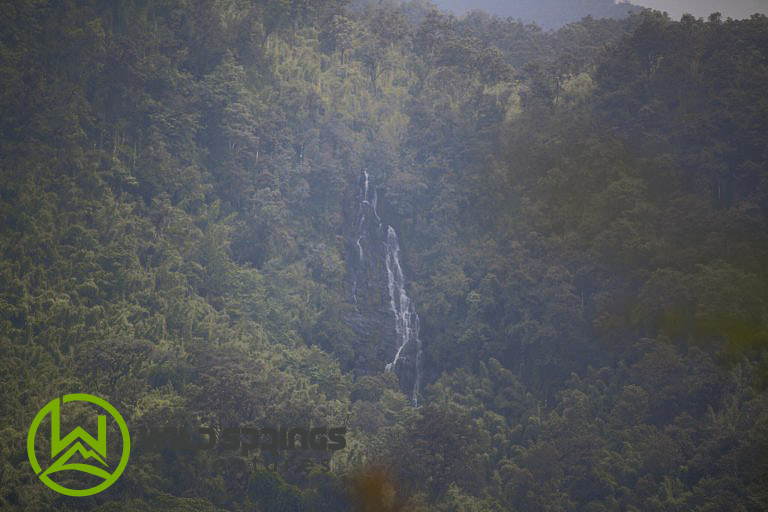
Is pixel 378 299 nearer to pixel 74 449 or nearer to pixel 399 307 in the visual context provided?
pixel 399 307

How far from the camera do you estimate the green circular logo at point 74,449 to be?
2502cm

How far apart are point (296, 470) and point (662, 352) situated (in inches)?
484

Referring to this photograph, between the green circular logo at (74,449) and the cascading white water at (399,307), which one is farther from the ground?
the cascading white water at (399,307)

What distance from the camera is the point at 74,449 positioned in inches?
1018

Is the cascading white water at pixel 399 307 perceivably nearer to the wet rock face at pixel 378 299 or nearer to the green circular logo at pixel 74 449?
the wet rock face at pixel 378 299

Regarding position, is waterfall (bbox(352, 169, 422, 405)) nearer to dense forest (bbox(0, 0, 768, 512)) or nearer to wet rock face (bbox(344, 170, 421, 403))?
wet rock face (bbox(344, 170, 421, 403))

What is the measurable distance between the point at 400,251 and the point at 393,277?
1.31 meters

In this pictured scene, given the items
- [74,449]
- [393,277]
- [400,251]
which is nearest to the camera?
[74,449]

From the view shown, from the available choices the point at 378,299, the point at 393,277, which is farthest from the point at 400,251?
the point at 378,299

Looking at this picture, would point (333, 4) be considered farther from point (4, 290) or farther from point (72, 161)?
point (4, 290)

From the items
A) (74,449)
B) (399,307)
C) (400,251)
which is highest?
(400,251)

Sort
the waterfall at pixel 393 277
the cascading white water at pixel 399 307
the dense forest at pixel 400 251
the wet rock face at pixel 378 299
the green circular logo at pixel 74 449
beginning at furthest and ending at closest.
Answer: the waterfall at pixel 393 277 → the cascading white water at pixel 399 307 → the wet rock face at pixel 378 299 → the dense forest at pixel 400 251 → the green circular logo at pixel 74 449

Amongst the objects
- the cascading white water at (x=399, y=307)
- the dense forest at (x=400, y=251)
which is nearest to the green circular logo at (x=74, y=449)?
the dense forest at (x=400, y=251)

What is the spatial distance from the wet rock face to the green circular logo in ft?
37.5
